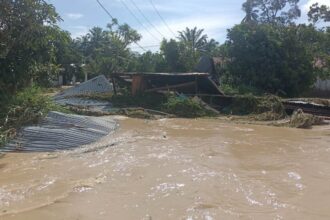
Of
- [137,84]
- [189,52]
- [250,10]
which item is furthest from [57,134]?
[250,10]

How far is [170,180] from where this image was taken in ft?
24.0

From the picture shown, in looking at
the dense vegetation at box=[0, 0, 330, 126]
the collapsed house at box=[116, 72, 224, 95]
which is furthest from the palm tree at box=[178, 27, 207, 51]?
the collapsed house at box=[116, 72, 224, 95]

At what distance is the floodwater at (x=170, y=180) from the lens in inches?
226

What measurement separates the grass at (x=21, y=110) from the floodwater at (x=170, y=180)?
102cm

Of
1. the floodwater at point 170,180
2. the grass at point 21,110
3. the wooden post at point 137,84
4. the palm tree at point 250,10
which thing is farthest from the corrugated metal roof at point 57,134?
the palm tree at point 250,10

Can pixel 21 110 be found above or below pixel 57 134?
above

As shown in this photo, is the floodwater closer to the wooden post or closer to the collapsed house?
the collapsed house

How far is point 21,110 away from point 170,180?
529 cm

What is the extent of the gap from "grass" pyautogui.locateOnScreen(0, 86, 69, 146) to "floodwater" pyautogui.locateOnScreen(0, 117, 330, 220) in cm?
102

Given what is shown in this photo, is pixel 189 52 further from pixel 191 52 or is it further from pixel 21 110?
pixel 21 110

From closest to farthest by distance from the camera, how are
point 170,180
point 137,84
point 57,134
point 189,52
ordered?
point 170,180 → point 57,134 → point 137,84 → point 189,52

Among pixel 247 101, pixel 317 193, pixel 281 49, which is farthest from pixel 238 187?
pixel 281 49

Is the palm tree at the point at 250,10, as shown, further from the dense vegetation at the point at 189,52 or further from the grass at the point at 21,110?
the grass at the point at 21,110

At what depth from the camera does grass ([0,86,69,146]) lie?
10.0m
